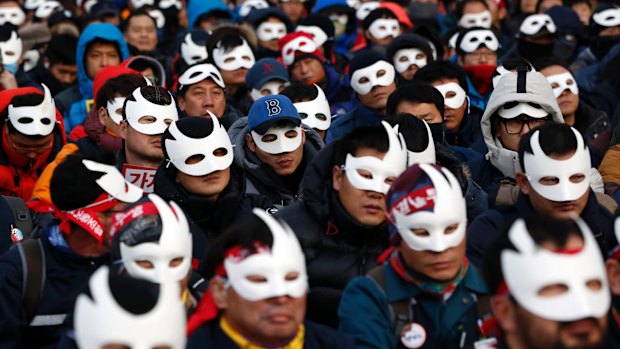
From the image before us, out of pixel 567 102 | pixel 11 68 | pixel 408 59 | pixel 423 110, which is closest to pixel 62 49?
pixel 11 68

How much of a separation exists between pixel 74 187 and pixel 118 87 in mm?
2906

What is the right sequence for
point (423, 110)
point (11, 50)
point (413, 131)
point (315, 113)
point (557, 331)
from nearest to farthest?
point (557, 331), point (413, 131), point (423, 110), point (315, 113), point (11, 50)

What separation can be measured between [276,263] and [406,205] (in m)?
0.96

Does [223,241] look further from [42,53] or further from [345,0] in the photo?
[345,0]

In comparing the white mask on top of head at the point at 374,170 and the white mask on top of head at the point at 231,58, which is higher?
the white mask on top of head at the point at 374,170

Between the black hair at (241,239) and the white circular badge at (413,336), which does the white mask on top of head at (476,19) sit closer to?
the white circular badge at (413,336)

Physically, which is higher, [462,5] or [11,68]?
[11,68]

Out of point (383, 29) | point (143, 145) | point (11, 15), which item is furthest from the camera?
point (11, 15)

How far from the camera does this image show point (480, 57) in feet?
42.6

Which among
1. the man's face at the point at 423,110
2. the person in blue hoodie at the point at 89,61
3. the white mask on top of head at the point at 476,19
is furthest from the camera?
the white mask on top of head at the point at 476,19

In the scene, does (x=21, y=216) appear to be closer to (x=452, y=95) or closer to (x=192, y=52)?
(x=452, y=95)

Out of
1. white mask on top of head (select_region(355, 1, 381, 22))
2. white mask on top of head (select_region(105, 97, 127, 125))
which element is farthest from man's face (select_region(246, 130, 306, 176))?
white mask on top of head (select_region(355, 1, 381, 22))

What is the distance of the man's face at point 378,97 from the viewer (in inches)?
444

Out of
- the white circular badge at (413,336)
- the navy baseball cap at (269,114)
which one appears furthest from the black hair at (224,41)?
the white circular badge at (413,336)
